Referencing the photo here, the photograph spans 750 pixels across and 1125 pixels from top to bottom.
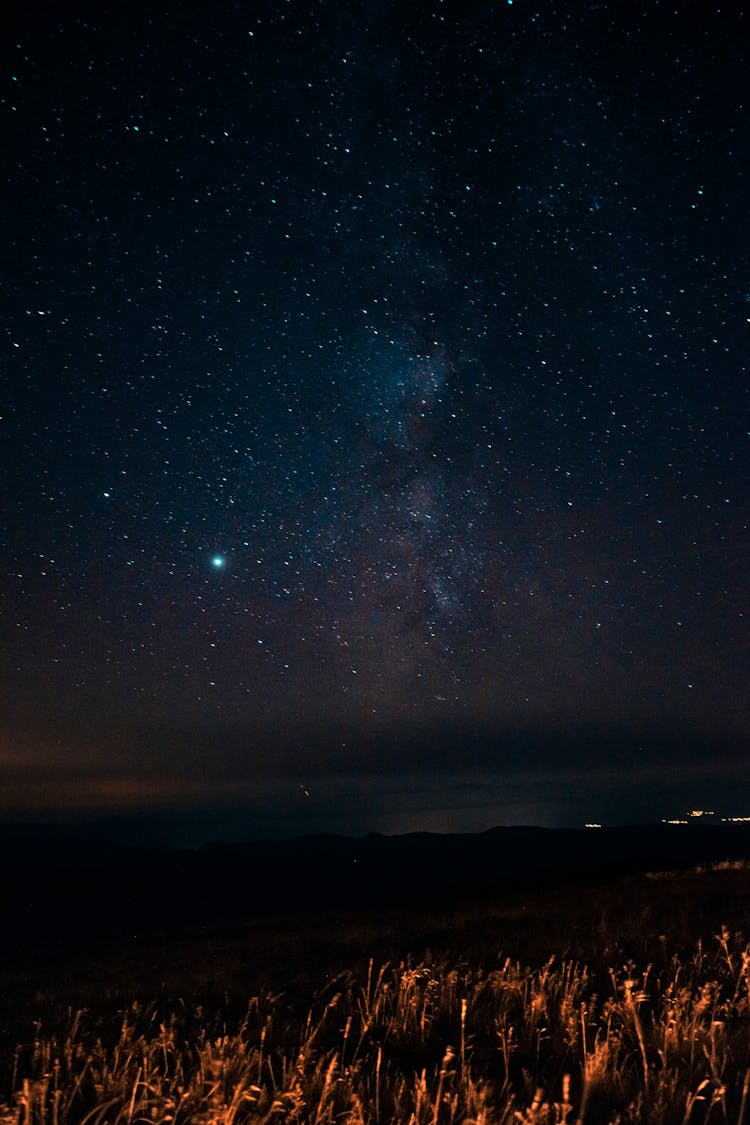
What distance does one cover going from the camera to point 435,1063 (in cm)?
404

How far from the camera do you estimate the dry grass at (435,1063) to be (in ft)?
9.64

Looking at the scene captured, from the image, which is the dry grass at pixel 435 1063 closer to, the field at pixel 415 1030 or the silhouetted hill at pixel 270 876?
the field at pixel 415 1030

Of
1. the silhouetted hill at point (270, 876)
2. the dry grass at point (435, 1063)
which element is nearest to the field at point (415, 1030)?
the dry grass at point (435, 1063)

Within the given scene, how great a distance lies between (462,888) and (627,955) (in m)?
29.2

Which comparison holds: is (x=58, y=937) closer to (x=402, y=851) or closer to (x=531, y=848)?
(x=402, y=851)

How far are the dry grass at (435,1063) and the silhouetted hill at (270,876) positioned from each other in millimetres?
65916

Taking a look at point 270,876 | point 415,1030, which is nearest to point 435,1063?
point 415,1030

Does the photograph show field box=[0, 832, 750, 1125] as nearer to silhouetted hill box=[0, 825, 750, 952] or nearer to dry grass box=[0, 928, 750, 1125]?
dry grass box=[0, 928, 750, 1125]

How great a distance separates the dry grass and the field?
2 cm

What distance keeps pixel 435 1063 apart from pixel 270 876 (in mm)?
111826

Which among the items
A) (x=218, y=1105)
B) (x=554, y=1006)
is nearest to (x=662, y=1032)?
(x=554, y=1006)

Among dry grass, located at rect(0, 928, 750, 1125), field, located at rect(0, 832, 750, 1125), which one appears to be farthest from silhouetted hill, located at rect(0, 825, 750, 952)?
dry grass, located at rect(0, 928, 750, 1125)

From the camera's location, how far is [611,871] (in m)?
29.8

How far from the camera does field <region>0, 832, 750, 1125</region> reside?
3.12 m
